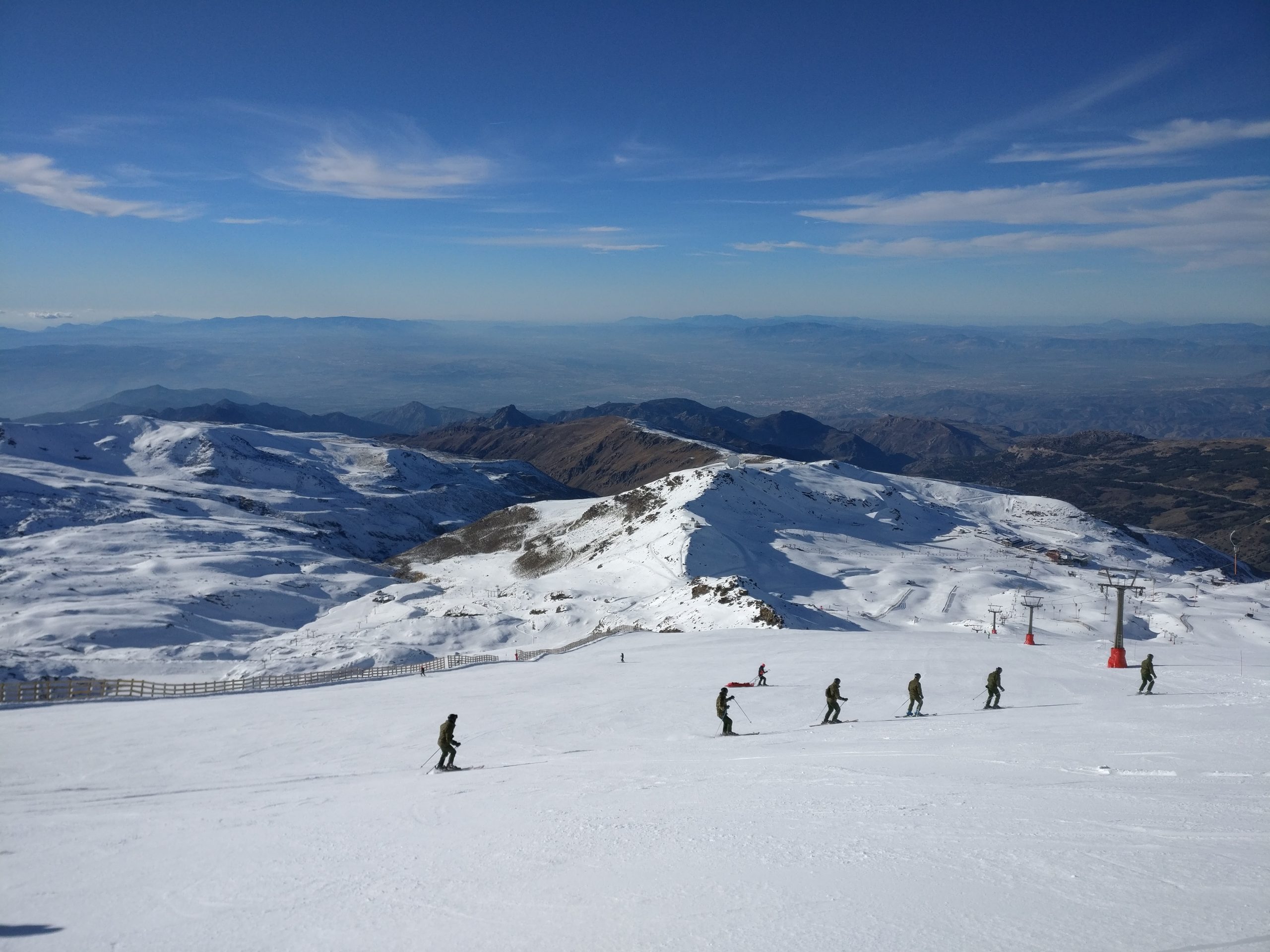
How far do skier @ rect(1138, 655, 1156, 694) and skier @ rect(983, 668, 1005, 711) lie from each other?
3.50 meters

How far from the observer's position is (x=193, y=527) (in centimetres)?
7794

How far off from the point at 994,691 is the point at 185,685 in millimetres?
26064

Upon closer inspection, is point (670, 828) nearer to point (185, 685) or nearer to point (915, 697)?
point (915, 697)

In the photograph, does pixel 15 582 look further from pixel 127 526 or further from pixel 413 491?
pixel 413 491

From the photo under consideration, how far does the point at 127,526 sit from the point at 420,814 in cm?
7864

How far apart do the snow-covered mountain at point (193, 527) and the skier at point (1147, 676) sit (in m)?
42.8

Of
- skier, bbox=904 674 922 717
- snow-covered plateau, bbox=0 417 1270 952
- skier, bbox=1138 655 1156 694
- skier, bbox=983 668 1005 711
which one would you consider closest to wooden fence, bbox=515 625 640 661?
snow-covered plateau, bbox=0 417 1270 952

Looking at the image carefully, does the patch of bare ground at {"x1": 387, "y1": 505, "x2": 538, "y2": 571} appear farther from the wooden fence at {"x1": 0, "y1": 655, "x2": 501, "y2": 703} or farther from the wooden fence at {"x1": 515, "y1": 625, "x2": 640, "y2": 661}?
the wooden fence at {"x1": 0, "y1": 655, "x2": 501, "y2": 703}

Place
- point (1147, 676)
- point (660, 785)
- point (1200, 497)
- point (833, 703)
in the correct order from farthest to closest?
1. point (1200, 497)
2. point (1147, 676)
3. point (833, 703)
4. point (660, 785)

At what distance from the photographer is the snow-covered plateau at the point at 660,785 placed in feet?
22.4

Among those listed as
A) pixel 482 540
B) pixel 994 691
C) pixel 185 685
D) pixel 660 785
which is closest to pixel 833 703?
pixel 994 691

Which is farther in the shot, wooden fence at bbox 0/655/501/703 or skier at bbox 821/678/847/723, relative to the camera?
wooden fence at bbox 0/655/501/703

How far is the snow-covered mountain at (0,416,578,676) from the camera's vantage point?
4484 centimetres

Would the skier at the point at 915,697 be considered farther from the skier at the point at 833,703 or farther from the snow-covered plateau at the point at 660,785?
the skier at the point at 833,703
